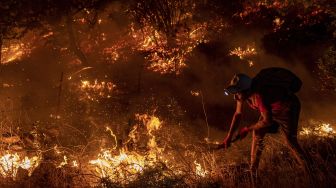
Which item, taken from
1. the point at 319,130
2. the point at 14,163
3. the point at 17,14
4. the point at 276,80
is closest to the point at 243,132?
the point at 276,80

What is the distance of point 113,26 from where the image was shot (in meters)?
15.5

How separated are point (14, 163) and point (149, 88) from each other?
17.0 ft

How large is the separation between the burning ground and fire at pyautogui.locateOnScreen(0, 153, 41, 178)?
0.03 m

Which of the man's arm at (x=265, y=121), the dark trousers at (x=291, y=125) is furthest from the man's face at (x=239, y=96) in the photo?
the dark trousers at (x=291, y=125)

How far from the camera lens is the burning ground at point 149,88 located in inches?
271

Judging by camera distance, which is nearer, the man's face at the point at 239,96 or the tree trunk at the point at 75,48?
the man's face at the point at 239,96

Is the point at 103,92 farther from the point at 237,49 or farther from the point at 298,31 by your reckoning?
the point at 298,31

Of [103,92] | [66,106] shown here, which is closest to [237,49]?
[103,92]

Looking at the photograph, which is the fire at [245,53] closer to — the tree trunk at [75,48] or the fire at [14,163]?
the tree trunk at [75,48]

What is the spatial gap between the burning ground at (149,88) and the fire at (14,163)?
0.03 metres

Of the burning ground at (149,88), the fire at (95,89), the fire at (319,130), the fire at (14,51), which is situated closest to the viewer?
the burning ground at (149,88)

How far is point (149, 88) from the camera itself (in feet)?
38.9

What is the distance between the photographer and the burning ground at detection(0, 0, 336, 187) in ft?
22.6

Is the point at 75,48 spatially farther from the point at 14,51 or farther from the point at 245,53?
the point at 245,53
